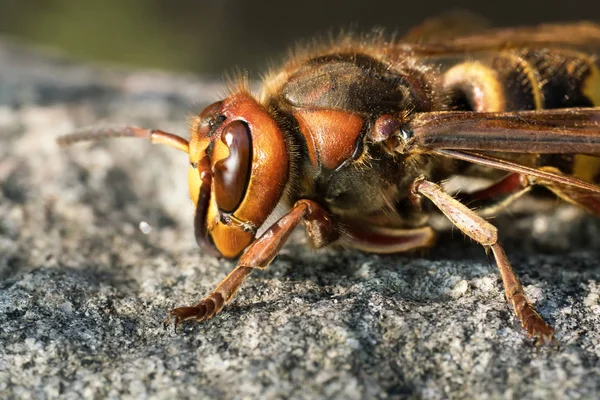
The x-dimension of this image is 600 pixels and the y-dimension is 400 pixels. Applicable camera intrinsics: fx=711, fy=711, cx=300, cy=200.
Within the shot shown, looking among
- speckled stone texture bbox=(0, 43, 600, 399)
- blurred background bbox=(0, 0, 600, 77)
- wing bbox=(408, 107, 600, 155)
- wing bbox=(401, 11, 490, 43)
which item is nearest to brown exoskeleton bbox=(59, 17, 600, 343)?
wing bbox=(408, 107, 600, 155)

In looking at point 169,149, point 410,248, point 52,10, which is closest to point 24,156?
point 169,149

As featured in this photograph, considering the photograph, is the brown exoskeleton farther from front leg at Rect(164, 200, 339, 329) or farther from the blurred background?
the blurred background

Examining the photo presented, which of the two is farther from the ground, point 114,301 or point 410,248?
point 114,301

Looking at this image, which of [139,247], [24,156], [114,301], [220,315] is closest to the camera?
[220,315]

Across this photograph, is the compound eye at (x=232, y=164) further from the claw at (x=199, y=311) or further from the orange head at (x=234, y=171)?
the claw at (x=199, y=311)

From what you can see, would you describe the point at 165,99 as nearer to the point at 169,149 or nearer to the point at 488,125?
the point at 169,149

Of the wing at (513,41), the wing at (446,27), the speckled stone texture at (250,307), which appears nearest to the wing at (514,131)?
the speckled stone texture at (250,307)
